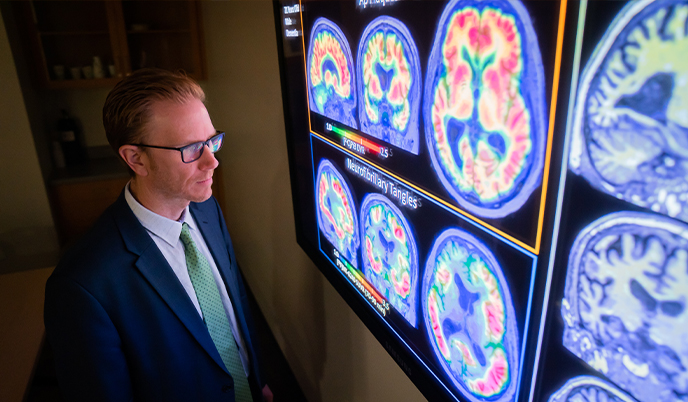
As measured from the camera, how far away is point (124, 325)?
3.97ft

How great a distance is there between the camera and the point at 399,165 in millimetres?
965

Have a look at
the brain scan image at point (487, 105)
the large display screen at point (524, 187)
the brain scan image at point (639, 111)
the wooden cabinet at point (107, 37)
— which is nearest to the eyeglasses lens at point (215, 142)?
the large display screen at point (524, 187)

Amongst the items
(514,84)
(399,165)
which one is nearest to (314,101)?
(399,165)

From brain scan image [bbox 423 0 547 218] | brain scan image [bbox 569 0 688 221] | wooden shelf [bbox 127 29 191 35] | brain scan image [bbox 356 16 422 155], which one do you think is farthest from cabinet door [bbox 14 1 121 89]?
brain scan image [bbox 569 0 688 221]

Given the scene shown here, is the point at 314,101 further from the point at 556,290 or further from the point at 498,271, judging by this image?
the point at 556,290

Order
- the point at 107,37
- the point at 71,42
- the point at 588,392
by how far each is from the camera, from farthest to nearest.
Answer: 1. the point at 107,37
2. the point at 71,42
3. the point at 588,392

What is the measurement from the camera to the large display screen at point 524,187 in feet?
1.61

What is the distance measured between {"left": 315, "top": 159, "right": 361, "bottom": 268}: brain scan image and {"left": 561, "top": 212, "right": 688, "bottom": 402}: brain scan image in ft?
2.32

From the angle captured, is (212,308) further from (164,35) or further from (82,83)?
(164,35)

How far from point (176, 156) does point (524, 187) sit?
0.95 metres

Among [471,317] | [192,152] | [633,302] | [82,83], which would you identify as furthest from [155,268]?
[82,83]

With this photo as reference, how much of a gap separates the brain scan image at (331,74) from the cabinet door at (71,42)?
285cm

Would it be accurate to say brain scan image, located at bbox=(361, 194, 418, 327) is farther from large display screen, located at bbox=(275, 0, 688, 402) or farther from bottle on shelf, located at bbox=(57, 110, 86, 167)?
bottle on shelf, located at bbox=(57, 110, 86, 167)

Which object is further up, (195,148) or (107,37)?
(107,37)
